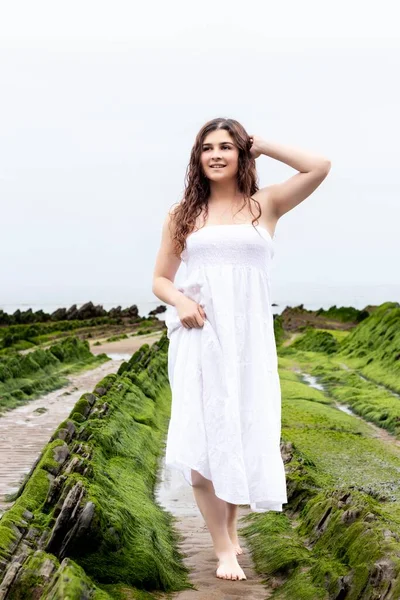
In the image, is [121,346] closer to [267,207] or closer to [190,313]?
[267,207]

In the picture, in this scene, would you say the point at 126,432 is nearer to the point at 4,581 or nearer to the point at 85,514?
the point at 85,514

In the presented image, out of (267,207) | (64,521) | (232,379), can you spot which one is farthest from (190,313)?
(64,521)

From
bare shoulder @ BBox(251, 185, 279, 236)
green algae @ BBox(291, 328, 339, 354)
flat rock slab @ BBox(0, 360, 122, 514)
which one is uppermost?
bare shoulder @ BBox(251, 185, 279, 236)

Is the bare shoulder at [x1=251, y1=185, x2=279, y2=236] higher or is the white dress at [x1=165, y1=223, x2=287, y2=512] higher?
the bare shoulder at [x1=251, y1=185, x2=279, y2=236]

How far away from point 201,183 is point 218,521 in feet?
6.80

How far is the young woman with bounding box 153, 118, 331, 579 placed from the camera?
207 inches

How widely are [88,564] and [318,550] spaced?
157cm

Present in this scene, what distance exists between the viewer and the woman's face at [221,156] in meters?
5.48

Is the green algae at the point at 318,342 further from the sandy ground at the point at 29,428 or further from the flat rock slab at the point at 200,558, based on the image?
the flat rock slab at the point at 200,558

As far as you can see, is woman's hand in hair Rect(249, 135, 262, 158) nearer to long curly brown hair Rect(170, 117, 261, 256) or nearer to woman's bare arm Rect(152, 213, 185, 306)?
long curly brown hair Rect(170, 117, 261, 256)

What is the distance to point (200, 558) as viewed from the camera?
20.4 ft

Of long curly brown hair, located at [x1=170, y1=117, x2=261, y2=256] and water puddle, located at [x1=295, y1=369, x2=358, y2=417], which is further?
water puddle, located at [x1=295, y1=369, x2=358, y2=417]

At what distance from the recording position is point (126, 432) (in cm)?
1046

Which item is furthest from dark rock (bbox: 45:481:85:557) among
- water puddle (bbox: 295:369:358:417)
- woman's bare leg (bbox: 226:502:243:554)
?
water puddle (bbox: 295:369:358:417)
